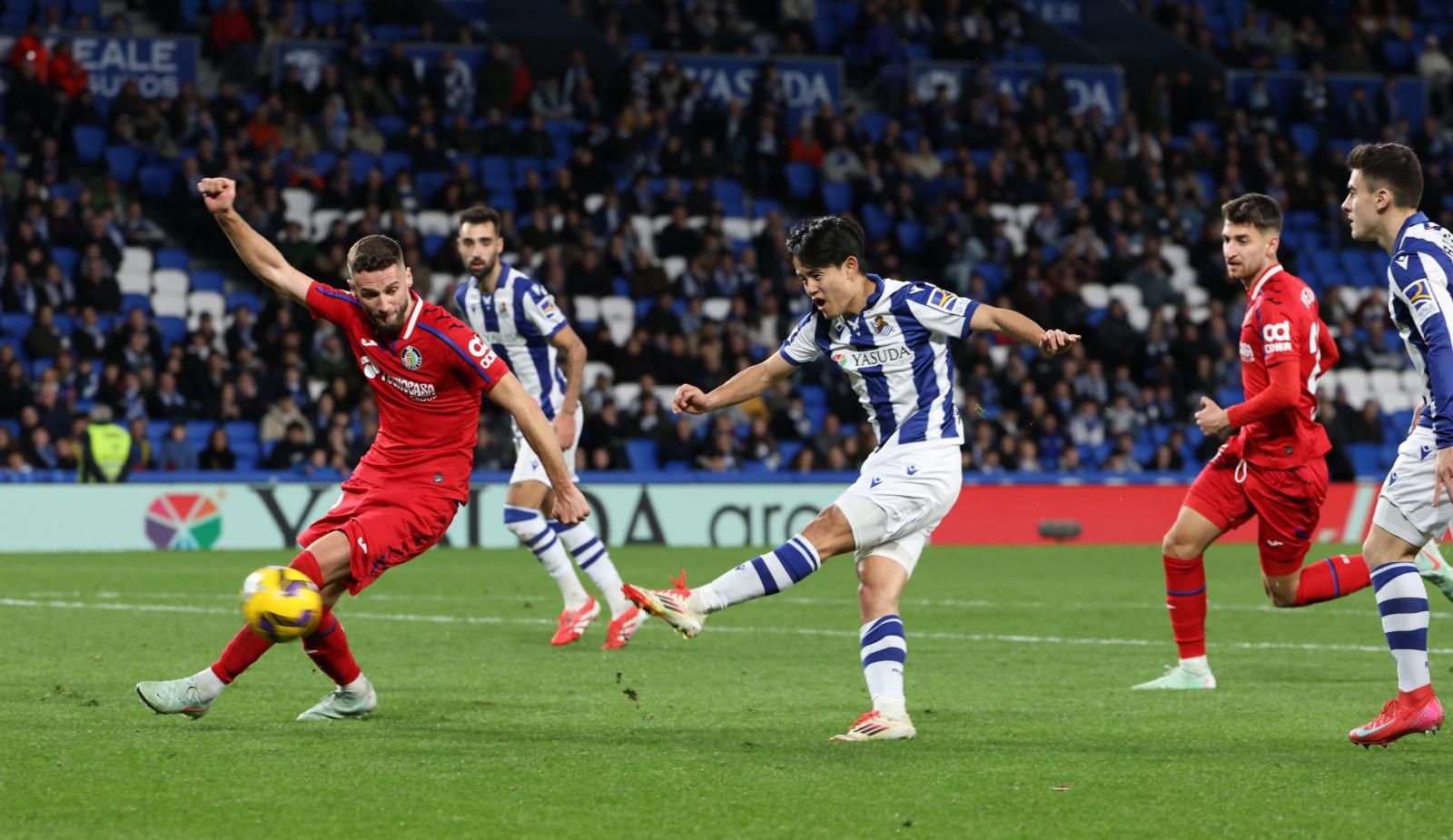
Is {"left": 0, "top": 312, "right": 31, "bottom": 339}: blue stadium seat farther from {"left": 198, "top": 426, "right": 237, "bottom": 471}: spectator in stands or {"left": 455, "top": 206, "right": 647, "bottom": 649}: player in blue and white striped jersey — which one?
{"left": 455, "top": 206, "right": 647, "bottom": 649}: player in blue and white striped jersey

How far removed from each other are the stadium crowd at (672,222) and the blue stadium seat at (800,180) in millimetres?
55

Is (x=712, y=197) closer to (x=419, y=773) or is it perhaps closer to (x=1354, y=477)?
(x=1354, y=477)

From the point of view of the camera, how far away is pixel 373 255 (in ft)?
23.5

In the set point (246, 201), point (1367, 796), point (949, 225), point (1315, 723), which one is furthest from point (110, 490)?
point (1367, 796)

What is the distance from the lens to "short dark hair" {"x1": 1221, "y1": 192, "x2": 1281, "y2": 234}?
8.73 m

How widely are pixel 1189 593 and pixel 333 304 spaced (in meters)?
4.36

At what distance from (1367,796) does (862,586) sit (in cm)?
207

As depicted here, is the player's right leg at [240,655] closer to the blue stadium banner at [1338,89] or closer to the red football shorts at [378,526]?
the red football shorts at [378,526]

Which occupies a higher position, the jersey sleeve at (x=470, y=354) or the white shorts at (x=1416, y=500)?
the jersey sleeve at (x=470, y=354)

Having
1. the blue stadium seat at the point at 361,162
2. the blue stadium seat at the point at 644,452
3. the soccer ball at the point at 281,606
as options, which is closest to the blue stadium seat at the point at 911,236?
the blue stadium seat at the point at 644,452

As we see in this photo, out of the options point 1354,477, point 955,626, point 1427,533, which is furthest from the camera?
point 1354,477

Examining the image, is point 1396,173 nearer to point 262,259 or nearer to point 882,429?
point 882,429

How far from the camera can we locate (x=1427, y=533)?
7.17m

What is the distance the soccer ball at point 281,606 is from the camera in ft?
22.4
